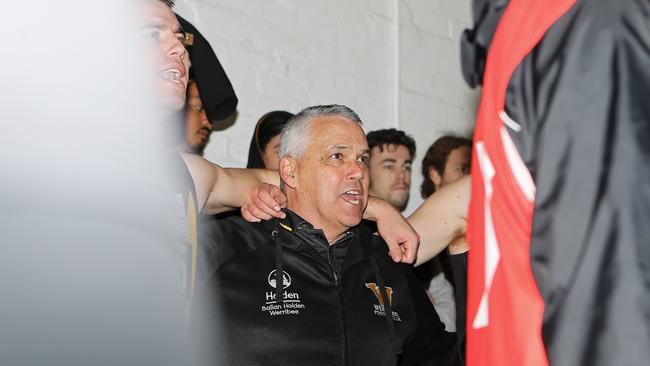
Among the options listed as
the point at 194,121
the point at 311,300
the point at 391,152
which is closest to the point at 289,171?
the point at 311,300

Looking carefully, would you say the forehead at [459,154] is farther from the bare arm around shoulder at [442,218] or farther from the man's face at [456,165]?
the bare arm around shoulder at [442,218]

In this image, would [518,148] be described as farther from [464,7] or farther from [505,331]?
[464,7]

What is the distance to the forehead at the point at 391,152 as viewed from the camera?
364 centimetres

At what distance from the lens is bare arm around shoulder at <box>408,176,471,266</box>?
89.5 inches

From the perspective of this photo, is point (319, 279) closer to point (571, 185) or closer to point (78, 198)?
point (571, 185)

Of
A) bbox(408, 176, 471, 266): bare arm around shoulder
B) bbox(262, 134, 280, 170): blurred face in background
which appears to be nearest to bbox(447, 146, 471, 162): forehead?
bbox(262, 134, 280, 170): blurred face in background

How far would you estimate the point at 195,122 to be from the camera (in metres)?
3.07

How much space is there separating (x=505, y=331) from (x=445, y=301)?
2198mm

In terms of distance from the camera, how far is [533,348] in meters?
1.04

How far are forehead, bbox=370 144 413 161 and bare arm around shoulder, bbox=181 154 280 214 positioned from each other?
1177 mm

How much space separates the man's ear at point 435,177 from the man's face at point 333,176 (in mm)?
1171

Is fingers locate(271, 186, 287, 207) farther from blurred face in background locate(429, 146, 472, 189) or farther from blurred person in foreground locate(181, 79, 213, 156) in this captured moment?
blurred face in background locate(429, 146, 472, 189)

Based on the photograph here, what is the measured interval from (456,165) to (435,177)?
0.12 metres

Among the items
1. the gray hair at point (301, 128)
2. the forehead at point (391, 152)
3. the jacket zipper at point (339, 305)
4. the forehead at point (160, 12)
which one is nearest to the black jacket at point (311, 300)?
the jacket zipper at point (339, 305)
